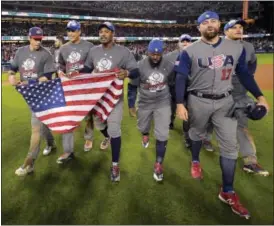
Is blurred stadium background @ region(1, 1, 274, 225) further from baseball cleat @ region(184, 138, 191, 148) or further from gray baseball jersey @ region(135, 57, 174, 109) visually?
gray baseball jersey @ region(135, 57, 174, 109)

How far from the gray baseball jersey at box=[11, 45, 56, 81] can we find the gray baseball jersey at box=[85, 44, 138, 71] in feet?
2.56

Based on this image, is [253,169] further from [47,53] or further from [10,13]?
[10,13]

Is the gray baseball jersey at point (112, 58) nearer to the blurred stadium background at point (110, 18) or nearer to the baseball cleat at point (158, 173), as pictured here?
the baseball cleat at point (158, 173)

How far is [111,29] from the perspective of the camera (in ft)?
11.5

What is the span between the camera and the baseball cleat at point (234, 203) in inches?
113

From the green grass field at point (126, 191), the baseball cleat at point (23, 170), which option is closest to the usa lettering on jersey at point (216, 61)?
the green grass field at point (126, 191)

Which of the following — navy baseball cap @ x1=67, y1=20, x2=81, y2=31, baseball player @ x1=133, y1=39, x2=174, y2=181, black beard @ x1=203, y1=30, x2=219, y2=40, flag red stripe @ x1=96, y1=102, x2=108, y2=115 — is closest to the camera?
black beard @ x1=203, y1=30, x2=219, y2=40

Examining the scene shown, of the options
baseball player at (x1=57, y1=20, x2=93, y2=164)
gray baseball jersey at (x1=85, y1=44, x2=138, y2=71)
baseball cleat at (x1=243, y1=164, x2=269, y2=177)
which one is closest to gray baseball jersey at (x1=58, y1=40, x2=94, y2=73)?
baseball player at (x1=57, y1=20, x2=93, y2=164)

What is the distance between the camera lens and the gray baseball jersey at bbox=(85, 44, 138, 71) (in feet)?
12.0

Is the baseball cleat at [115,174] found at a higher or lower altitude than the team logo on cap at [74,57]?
lower

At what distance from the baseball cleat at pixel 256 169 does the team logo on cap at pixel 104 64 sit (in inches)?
99.3

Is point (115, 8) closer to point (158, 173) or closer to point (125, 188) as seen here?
point (158, 173)

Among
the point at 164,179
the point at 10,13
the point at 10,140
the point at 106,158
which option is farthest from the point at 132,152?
the point at 10,13

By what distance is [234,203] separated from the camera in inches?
117
